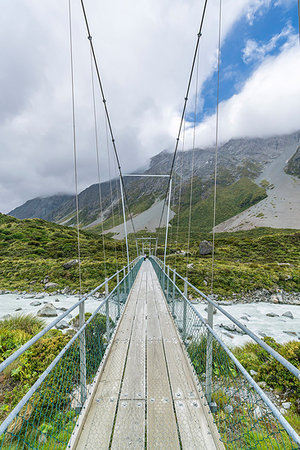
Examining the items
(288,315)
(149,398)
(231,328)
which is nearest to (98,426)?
(149,398)

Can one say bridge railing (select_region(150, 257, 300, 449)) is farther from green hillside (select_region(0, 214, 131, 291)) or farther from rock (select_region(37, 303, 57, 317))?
rock (select_region(37, 303, 57, 317))

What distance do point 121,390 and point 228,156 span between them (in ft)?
687

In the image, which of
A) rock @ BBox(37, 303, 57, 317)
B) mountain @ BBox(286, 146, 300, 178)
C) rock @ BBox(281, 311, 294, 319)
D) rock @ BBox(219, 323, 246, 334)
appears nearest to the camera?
rock @ BBox(219, 323, 246, 334)

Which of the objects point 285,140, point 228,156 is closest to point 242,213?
point 228,156

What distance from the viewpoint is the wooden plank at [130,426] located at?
179cm

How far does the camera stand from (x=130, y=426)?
1955 mm

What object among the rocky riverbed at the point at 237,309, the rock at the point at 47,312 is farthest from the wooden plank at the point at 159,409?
the rock at the point at 47,312

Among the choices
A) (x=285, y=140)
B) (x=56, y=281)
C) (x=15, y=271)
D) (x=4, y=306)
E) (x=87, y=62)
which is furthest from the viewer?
(x=285, y=140)

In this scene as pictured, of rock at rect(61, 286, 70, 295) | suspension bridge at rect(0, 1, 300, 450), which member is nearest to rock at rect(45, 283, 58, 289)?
rock at rect(61, 286, 70, 295)

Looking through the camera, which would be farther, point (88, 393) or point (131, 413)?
point (88, 393)

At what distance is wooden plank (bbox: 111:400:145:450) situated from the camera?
1791 millimetres

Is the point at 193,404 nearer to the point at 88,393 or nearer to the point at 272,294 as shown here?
the point at 88,393

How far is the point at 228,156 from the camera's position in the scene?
629 feet

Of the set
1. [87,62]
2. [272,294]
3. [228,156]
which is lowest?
[272,294]
